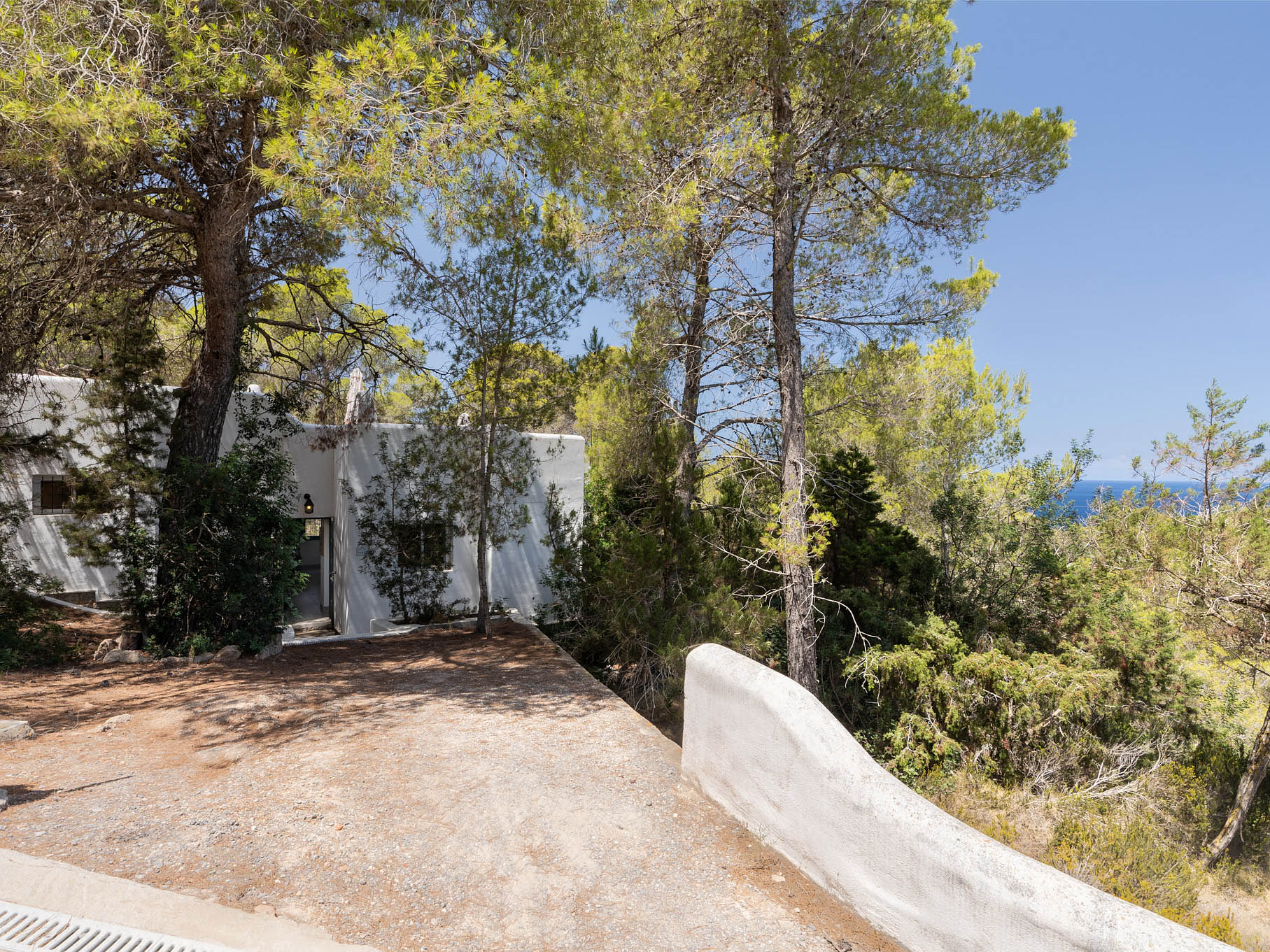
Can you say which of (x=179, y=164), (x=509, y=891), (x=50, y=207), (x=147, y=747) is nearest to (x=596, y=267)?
(x=179, y=164)

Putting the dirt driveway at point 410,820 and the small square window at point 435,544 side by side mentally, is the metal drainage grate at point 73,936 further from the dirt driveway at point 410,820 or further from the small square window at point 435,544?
the small square window at point 435,544

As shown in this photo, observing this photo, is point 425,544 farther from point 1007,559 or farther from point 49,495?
point 1007,559

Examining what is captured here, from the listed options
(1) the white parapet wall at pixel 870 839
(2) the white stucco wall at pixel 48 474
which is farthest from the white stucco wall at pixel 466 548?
(1) the white parapet wall at pixel 870 839

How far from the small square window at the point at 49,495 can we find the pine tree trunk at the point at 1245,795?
15.5 metres

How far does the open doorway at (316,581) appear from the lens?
11953 millimetres

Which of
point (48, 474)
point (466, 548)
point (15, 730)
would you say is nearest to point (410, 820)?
point (15, 730)

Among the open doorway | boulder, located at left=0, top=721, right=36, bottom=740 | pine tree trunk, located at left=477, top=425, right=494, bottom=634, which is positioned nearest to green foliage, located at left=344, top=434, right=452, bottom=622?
the open doorway

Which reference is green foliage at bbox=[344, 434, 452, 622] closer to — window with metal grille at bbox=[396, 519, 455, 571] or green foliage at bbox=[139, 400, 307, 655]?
window with metal grille at bbox=[396, 519, 455, 571]

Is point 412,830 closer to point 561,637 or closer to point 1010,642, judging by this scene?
point 561,637

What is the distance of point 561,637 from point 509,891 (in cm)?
609

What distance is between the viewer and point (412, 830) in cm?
344

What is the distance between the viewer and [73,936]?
7.68 ft

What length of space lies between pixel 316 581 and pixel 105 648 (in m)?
9.17

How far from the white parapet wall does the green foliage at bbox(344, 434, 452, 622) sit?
7.12 metres
